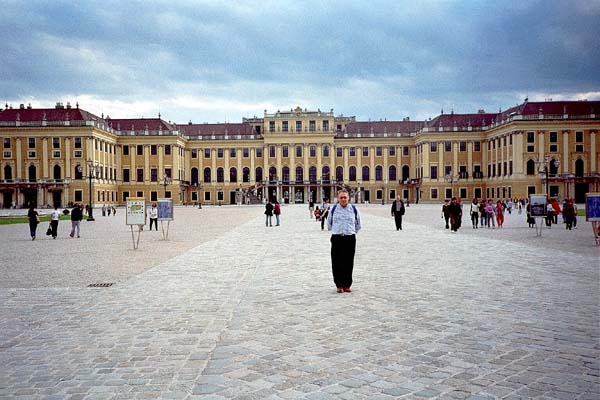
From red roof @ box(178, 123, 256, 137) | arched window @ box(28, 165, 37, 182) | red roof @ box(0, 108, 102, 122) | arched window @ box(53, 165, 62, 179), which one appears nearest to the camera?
arched window @ box(28, 165, 37, 182)

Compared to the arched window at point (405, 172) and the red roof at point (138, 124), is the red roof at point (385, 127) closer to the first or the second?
the arched window at point (405, 172)

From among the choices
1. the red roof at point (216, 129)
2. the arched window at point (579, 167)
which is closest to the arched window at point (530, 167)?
the arched window at point (579, 167)

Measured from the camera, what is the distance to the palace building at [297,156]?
72.9 metres

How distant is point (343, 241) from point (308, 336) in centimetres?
307

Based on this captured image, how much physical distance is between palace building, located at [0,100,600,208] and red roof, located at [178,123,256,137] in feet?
0.90

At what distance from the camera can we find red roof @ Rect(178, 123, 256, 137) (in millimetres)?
95688

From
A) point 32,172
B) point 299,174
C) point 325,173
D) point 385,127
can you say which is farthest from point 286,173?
point 32,172

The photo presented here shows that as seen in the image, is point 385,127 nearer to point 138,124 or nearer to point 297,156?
point 297,156

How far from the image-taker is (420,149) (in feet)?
290

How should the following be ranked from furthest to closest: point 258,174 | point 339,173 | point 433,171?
1. point 258,174
2. point 339,173
3. point 433,171

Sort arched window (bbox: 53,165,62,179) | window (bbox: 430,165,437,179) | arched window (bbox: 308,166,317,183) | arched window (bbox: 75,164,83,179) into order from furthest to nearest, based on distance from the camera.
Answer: arched window (bbox: 308,166,317,183), window (bbox: 430,165,437,179), arched window (bbox: 53,165,62,179), arched window (bbox: 75,164,83,179)

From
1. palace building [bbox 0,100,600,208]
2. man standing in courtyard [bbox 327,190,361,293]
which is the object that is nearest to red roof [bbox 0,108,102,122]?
palace building [bbox 0,100,600,208]

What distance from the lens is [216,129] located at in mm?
96938

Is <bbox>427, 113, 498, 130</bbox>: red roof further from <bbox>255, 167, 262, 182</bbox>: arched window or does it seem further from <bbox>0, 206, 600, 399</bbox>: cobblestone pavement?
<bbox>0, 206, 600, 399</bbox>: cobblestone pavement
